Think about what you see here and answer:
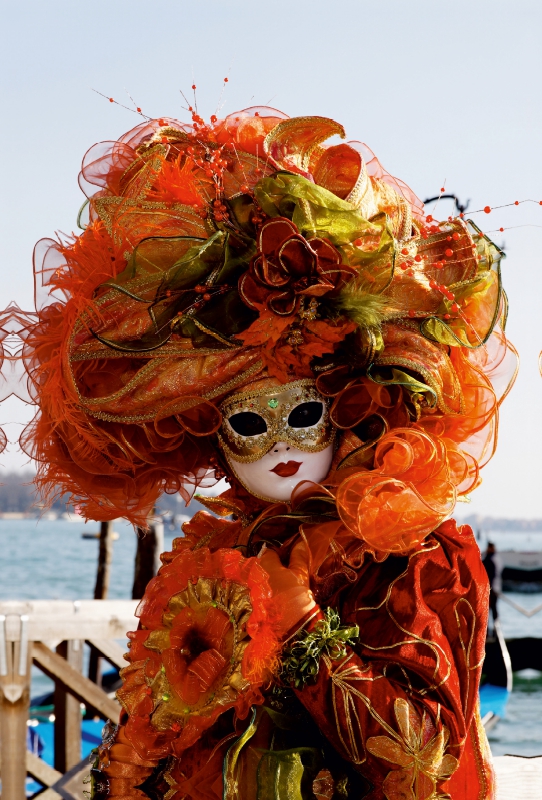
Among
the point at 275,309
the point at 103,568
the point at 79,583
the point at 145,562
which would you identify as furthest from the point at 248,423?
the point at 79,583

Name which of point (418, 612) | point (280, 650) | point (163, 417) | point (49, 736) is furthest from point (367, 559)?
Answer: point (49, 736)

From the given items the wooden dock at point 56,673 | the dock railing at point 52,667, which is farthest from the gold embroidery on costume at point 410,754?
the dock railing at point 52,667

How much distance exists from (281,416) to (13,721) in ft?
7.79

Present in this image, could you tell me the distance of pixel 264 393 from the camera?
216 cm

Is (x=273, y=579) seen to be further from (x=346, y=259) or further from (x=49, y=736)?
(x=49, y=736)

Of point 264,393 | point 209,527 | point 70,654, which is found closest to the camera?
point 264,393

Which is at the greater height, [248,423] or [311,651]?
[248,423]

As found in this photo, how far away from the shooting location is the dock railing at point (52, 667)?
3814 millimetres

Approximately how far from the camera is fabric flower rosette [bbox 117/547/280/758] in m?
1.86

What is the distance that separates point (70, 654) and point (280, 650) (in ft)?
8.99

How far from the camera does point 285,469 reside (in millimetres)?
2178

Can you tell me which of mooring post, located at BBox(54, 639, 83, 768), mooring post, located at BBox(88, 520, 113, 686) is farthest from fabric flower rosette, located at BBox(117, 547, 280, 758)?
mooring post, located at BBox(88, 520, 113, 686)

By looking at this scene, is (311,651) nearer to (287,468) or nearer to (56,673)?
(287,468)

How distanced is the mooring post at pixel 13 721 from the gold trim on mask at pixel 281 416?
2196 mm
